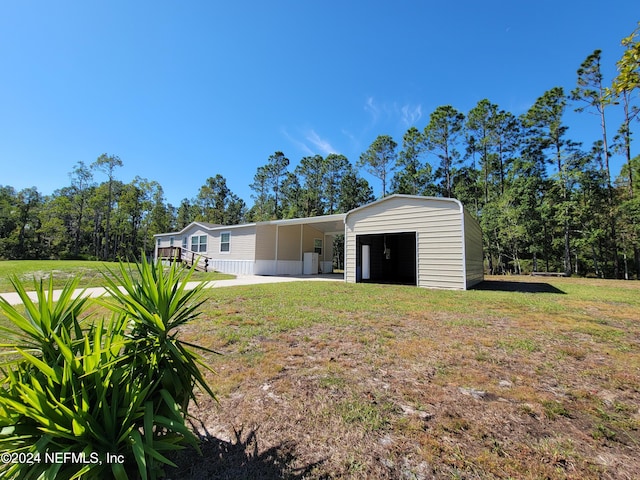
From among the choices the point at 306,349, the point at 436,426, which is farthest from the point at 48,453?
the point at 306,349

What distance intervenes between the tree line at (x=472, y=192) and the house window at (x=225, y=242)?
18.6 ft

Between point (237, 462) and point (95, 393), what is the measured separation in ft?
3.00

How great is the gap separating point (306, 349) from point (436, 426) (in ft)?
6.09

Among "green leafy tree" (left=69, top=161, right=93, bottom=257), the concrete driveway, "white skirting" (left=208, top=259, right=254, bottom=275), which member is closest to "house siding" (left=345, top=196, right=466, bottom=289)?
the concrete driveway

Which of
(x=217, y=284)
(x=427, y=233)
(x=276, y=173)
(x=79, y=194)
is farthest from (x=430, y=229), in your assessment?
(x=79, y=194)

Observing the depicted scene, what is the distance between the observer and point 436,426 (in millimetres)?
1950

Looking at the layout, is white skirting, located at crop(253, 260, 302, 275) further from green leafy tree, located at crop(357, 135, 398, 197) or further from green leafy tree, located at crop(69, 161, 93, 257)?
green leafy tree, located at crop(69, 161, 93, 257)

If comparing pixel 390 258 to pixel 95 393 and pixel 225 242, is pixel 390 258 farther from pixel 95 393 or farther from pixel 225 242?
pixel 95 393

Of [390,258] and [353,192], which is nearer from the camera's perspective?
[390,258]

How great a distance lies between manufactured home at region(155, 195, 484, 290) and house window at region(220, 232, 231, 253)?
0.08 metres

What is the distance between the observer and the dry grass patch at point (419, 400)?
1625 mm

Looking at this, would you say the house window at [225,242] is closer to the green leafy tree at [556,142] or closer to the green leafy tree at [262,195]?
the green leafy tree at [262,195]

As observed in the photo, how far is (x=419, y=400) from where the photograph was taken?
2.30m

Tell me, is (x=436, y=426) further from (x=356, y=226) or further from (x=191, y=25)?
(x=191, y=25)
